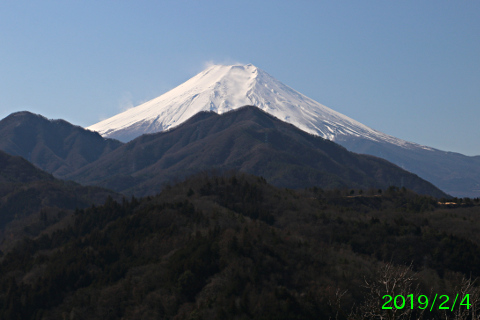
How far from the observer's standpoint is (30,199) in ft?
424

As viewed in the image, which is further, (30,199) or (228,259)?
(30,199)

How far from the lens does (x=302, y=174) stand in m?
183

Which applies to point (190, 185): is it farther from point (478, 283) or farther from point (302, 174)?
point (302, 174)

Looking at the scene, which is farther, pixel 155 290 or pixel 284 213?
pixel 284 213

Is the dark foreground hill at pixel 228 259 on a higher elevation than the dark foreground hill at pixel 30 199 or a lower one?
higher

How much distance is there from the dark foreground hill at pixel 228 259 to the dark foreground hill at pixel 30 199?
18204 millimetres

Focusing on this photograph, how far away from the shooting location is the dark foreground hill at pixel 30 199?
104238 millimetres

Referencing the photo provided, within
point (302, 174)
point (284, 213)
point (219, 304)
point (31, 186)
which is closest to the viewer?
point (219, 304)

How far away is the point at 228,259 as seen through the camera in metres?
56.7

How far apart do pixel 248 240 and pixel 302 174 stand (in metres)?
125

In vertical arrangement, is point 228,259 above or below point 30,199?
above

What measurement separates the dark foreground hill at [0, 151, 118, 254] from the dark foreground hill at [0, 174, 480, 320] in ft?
59.7

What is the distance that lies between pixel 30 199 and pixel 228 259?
85311 mm

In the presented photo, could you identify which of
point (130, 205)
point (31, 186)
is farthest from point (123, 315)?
point (31, 186)
